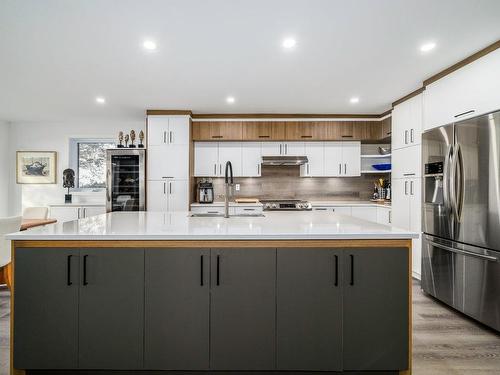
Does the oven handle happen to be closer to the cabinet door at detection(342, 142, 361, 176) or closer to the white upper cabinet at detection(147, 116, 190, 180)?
the cabinet door at detection(342, 142, 361, 176)

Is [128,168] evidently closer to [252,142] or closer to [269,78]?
[252,142]

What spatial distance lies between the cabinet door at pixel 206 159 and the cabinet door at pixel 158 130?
0.63 m

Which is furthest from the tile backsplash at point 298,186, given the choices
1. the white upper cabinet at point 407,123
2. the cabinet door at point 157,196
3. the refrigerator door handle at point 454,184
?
the refrigerator door handle at point 454,184

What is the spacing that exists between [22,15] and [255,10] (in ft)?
5.66

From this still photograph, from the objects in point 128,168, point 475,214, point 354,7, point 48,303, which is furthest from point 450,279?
point 128,168

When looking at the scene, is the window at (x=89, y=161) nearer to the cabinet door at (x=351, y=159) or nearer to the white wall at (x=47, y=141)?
the white wall at (x=47, y=141)

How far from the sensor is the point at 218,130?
5410mm

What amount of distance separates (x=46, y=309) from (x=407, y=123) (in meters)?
4.45

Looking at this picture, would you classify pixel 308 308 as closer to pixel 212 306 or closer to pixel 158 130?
pixel 212 306

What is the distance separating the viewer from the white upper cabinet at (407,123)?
4070mm

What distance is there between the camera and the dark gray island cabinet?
185 cm

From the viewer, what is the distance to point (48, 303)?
1.85 meters

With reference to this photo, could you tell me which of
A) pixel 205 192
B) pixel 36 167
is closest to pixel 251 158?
pixel 205 192

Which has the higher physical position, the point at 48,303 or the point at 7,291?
the point at 48,303
